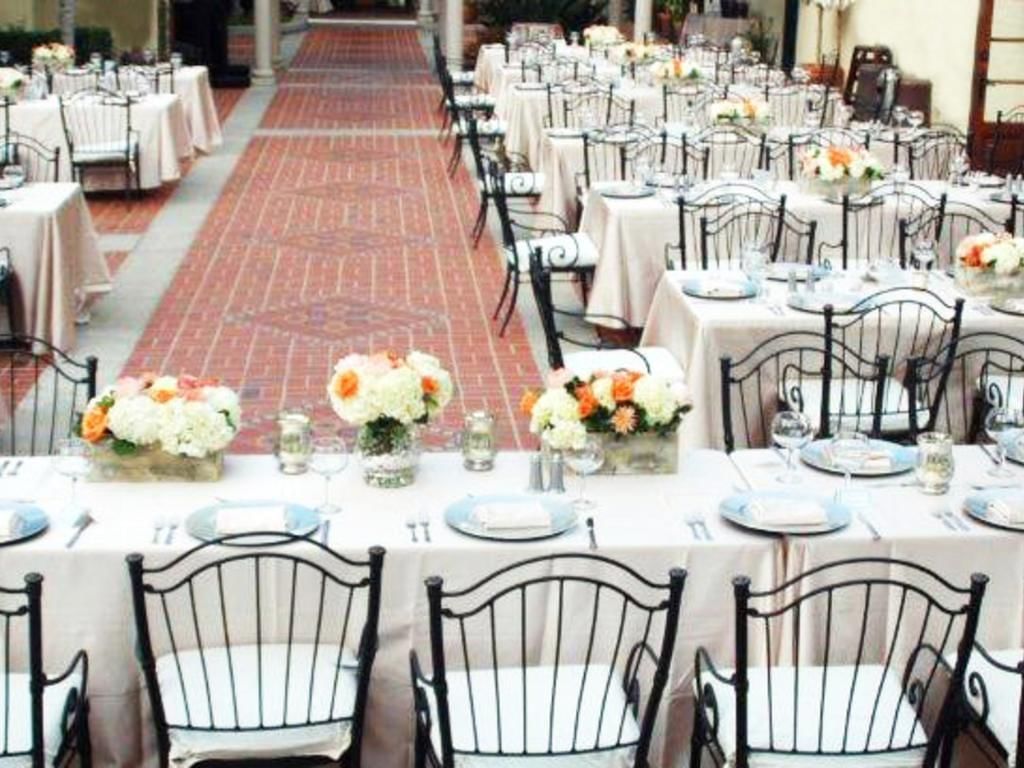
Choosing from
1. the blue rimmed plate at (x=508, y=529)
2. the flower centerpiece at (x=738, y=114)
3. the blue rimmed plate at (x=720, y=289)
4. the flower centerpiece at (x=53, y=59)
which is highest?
the flower centerpiece at (x=53, y=59)

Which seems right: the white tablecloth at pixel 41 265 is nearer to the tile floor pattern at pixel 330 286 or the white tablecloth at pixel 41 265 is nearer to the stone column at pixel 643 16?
the tile floor pattern at pixel 330 286

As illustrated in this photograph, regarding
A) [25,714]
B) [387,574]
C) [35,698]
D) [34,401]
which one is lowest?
[34,401]

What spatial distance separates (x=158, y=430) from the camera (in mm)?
4641

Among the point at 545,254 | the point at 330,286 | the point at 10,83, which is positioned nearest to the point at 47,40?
the point at 10,83

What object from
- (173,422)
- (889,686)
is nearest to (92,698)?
(173,422)

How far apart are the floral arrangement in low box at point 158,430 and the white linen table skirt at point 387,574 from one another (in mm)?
131

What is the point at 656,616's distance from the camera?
14.6 feet

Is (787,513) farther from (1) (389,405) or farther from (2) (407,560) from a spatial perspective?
(1) (389,405)

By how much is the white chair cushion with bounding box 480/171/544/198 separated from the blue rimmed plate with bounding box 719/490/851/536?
7.55 metres

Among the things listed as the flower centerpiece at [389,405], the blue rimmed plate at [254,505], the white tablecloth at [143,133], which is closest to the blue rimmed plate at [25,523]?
the blue rimmed plate at [254,505]

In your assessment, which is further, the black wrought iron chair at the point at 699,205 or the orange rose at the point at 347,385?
the black wrought iron chair at the point at 699,205

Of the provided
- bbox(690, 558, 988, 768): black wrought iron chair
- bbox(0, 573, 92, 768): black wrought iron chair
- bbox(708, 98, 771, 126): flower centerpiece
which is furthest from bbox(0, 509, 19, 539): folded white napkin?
bbox(708, 98, 771, 126): flower centerpiece

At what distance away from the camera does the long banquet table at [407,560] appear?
14.0ft

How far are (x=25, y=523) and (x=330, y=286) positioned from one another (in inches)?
255
